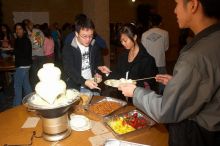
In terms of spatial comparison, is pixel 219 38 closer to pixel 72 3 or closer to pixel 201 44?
pixel 201 44

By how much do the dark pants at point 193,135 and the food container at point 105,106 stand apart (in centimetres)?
87

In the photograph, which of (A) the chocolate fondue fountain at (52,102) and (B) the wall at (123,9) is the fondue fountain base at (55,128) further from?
(B) the wall at (123,9)

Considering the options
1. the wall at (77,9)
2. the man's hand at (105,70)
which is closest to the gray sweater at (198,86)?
the man's hand at (105,70)

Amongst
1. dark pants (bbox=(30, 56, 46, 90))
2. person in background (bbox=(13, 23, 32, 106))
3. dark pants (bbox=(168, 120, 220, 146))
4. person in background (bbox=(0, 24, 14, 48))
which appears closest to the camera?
dark pants (bbox=(168, 120, 220, 146))

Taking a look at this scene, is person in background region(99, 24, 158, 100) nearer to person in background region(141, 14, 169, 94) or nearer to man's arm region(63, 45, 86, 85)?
man's arm region(63, 45, 86, 85)

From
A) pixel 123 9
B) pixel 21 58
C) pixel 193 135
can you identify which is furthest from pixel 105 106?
pixel 123 9

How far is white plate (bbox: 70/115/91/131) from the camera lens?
2.00 m

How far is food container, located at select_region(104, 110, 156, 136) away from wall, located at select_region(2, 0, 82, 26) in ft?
34.6

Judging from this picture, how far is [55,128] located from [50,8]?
11.0 metres

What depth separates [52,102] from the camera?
5.54ft

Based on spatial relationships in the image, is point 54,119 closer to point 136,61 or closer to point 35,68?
point 136,61

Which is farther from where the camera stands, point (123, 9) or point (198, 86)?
point (123, 9)

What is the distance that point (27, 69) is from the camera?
462 centimetres

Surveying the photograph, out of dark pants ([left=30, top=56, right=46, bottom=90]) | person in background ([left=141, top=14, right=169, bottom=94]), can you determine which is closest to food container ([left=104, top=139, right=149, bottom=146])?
person in background ([left=141, top=14, right=169, bottom=94])
